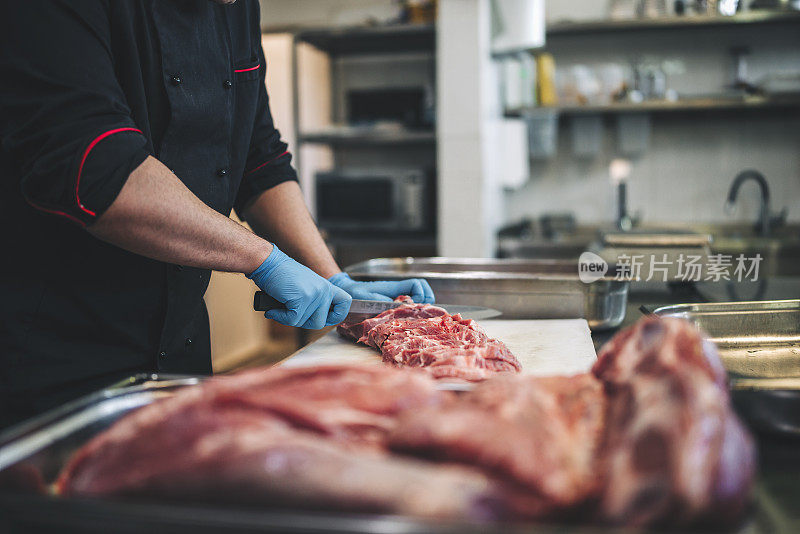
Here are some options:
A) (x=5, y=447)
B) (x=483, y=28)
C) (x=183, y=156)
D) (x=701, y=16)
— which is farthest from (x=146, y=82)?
(x=701, y=16)

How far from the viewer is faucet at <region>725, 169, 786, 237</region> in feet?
13.0

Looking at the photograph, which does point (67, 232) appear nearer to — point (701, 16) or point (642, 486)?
point (642, 486)

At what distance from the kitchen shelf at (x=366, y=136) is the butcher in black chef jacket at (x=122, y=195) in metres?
2.50

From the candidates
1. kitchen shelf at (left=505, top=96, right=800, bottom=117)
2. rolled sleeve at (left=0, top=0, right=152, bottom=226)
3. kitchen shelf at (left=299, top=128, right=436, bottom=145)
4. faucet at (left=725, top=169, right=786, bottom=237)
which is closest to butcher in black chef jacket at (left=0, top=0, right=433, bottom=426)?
rolled sleeve at (left=0, top=0, right=152, bottom=226)

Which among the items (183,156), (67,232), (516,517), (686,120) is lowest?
(516,517)

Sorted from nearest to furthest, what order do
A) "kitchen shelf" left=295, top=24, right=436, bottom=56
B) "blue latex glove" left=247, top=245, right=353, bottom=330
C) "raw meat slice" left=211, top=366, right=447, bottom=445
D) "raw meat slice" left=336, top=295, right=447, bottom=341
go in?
1. "raw meat slice" left=211, top=366, right=447, bottom=445
2. "blue latex glove" left=247, top=245, right=353, bottom=330
3. "raw meat slice" left=336, top=295, right=447, bottom=341
4. "kitchen shelf" left=295, top=24, right=436, bottom=56

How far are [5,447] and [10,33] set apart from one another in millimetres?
820

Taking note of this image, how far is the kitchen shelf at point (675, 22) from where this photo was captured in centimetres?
381

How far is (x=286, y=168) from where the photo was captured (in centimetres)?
195

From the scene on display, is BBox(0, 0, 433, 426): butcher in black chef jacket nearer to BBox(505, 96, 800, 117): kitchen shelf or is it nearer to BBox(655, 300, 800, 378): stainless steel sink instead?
BBox(655, 300, 800, 378): stainless steel sink

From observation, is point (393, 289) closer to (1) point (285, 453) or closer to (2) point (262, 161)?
(2) point (262, 161)

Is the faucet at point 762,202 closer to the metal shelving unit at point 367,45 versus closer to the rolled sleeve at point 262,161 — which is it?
the metal shelving unit at point 367,45
